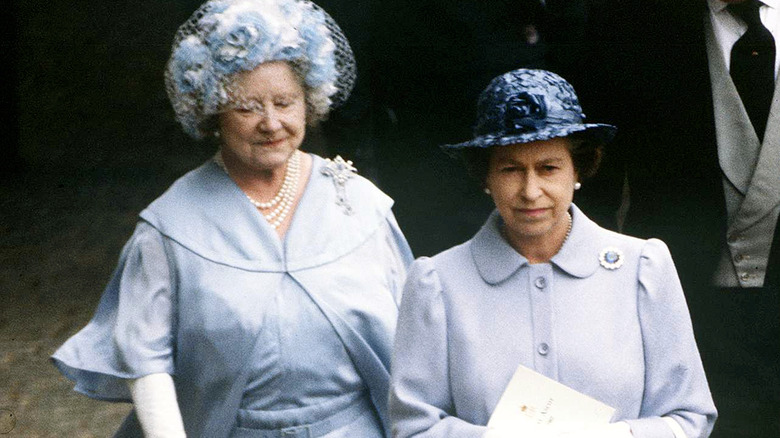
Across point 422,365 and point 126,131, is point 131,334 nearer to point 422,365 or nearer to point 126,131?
point 422,365

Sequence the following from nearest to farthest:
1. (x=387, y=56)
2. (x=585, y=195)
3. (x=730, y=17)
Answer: (x=730, y=17) → (x=585, y=195) → (x=387, y=56)

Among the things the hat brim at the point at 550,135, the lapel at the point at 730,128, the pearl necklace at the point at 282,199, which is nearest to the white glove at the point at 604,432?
the hat brim at the point at 550,135

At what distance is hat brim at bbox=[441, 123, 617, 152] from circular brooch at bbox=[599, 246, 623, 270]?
228 millimetres

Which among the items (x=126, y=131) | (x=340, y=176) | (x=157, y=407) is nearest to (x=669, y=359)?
(x=340, y=176)

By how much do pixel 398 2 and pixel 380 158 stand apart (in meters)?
0.50

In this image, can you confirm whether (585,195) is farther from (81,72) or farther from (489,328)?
(81,72)

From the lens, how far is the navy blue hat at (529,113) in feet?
8.50

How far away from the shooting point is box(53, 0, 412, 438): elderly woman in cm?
310

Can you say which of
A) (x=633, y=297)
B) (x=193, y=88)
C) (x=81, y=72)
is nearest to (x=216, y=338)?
(x=193, y=88)

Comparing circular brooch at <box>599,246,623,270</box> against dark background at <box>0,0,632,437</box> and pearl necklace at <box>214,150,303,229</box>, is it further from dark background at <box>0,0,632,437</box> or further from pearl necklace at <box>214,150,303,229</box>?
dark background at <box>0,0,632,437</box>

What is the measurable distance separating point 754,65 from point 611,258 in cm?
99

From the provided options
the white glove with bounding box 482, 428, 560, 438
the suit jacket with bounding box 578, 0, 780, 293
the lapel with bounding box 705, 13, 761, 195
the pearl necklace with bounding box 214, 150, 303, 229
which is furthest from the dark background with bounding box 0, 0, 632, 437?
the white glove with bounding box 482, 428, 560, 438

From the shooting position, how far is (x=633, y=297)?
2.65m

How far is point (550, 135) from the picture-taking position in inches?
101
